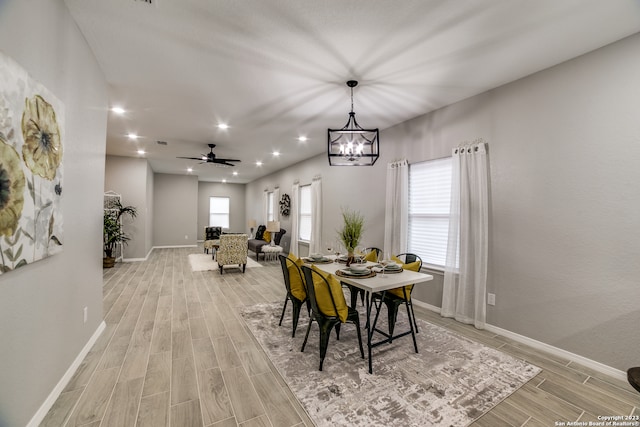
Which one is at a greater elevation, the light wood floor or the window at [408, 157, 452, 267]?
the window at [408, 157, 452, 267]

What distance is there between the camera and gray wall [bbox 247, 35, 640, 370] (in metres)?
2.27

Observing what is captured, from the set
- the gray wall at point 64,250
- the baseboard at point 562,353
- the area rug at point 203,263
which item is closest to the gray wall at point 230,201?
the area rug at point 203,263

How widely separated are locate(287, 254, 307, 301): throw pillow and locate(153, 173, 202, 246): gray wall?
28.9 feet

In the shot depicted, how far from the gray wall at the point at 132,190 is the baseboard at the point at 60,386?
5387 millimetres

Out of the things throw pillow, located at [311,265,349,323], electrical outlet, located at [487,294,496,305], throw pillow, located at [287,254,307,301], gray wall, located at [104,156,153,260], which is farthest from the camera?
gray wall, located at [104,156,153,260]

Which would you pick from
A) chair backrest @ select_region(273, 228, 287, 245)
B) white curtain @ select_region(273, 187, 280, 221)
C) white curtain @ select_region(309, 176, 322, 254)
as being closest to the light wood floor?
white curtain @ select_region(309, 176, 322, 254)

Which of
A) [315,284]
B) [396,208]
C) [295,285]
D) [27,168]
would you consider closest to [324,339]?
[315,284]

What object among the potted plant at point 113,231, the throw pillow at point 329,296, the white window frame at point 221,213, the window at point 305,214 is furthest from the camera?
the white window frame at point 221,213

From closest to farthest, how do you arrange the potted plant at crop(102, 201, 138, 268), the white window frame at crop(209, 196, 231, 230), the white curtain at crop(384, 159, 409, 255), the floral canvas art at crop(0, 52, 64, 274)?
the floral canvas art at crop(0, 52, 64, 274)
the white curtain at crop(384, 159, 409, 255)
the potted plant at crop(102, 201, 138, 268)
the white window frame at crop(209, 196, 231, 230)

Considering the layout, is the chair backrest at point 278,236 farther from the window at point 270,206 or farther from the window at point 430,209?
the window at point 430,209

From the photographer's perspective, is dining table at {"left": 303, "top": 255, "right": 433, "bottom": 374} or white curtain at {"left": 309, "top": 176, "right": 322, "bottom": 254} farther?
white curtain at {"left": 309, "top": 176, "right": 322, "bottom": 254}

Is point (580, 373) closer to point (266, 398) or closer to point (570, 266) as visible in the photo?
point (570, 266)

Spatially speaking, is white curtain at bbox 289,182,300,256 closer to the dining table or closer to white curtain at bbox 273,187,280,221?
white curtain at bbox 273,187,280,221

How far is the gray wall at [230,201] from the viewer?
12102mm
